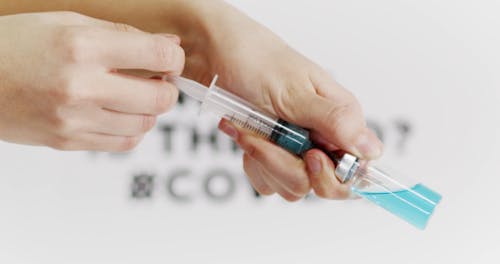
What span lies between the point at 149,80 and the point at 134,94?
0.12ft

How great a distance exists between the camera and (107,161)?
1.33 meters

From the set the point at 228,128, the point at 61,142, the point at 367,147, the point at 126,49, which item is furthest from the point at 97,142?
the point at 367,147

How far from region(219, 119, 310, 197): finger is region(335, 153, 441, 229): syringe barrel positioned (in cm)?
8

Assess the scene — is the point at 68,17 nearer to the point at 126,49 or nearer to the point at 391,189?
the point at 126,49

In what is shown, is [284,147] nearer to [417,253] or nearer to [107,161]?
[107,161]

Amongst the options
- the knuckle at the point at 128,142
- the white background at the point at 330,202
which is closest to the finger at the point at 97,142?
the knuckle at the point at 128,142

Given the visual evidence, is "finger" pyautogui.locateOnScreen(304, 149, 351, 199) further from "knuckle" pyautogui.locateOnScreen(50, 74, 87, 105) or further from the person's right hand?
"knuckle" pyautogui.locateOnScreen(50, 74, 87, 105)

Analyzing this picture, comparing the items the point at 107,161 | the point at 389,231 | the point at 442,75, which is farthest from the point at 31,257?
the point at 442,75

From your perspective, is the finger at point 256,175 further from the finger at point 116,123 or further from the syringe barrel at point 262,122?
the finger at point 116,123

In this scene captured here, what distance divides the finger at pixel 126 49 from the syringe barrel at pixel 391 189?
292 millimetres

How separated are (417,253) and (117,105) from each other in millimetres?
1044

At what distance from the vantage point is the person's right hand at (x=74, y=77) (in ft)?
2.09

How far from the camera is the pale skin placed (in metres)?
0.65

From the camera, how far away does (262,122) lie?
0.83 m
